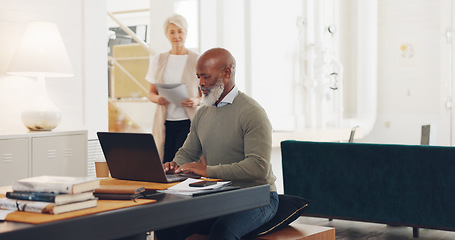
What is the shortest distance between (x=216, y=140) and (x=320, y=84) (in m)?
5.53

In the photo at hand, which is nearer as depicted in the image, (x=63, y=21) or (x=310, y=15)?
(x=63, y=21)

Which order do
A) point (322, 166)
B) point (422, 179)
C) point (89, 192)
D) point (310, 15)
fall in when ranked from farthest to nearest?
point (310, 15), point (322, 166), point (422, 179), point (89, 192)

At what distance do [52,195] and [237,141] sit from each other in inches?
47.7

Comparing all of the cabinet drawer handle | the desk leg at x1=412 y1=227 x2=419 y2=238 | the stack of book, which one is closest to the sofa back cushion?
the desk leg at x1=412 y1=227 x2=419 y2=238

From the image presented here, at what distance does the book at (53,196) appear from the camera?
1655 mm

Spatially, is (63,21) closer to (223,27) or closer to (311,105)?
(223,27)

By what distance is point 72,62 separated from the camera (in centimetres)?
487

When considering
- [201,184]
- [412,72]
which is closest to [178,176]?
[201,184]

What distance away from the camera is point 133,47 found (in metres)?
7.68

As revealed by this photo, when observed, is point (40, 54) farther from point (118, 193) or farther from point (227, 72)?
point (118, 193)

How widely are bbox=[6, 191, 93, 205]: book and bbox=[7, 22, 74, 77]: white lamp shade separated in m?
2.47

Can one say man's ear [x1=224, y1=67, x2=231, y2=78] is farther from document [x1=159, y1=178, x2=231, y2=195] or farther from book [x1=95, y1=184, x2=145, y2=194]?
book [x1=95, y1=184, x2=145, y2=194]

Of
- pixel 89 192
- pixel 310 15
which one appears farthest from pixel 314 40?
pixel 89 192

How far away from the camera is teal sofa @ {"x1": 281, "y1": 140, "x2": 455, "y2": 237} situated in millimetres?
4246
